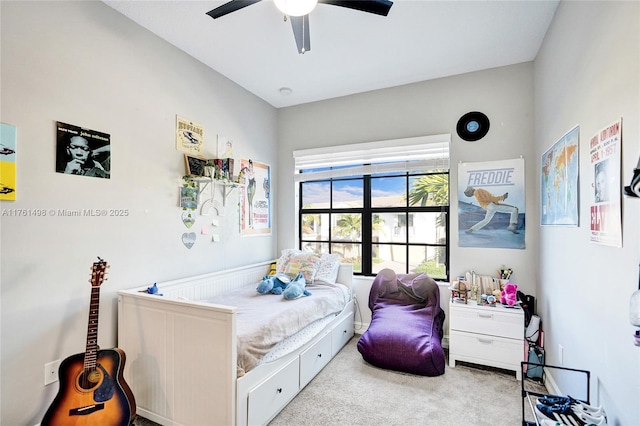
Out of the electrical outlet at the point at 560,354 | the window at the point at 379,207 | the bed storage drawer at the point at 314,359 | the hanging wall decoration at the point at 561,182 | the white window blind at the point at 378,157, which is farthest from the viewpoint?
the window at the point at 379,207

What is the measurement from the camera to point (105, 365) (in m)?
1.68

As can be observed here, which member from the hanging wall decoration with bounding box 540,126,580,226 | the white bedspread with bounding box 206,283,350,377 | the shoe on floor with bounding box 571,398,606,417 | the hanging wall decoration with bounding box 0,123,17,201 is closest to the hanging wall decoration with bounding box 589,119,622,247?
the hanging wall decoration with bounding box 540,126,580,226

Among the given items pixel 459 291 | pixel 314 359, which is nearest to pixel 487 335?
pixel 459 291

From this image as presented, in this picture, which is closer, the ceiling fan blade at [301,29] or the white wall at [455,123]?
the ceiling fan blade at [301,29]

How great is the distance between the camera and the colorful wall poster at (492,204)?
2.81 m

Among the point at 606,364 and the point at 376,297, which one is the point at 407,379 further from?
the point at 606,364

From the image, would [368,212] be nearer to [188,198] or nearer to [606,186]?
[188,198]

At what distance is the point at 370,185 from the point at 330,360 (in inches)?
75.4

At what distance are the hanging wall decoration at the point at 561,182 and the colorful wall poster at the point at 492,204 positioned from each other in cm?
30

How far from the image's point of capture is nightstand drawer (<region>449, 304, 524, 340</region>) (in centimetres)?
245

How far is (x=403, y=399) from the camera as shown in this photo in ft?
7.02

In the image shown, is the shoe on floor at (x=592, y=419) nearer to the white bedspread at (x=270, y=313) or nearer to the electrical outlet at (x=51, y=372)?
the white bedspread at (x=270, y=313)

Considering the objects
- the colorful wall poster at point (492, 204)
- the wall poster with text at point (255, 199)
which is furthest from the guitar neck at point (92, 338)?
the colorful wall poster at point (492, 204)

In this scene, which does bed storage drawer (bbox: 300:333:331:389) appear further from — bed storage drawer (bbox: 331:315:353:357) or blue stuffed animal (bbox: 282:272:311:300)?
blue stuffed animal (bbox: 282:272:311:300)
